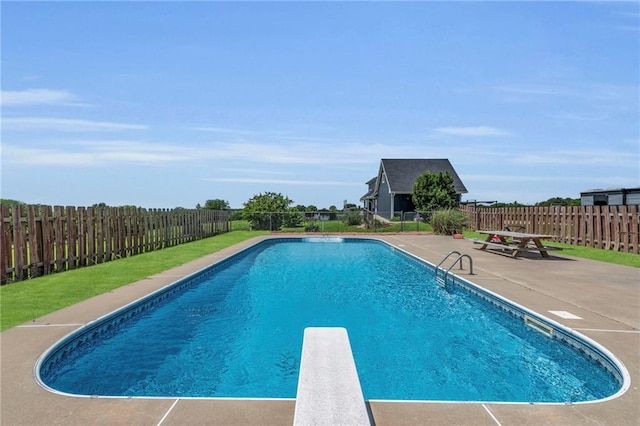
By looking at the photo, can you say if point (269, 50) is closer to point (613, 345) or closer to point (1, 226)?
point (1, 226)

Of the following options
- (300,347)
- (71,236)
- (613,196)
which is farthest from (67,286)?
(613,196)

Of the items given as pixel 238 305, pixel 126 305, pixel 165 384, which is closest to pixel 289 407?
pixel 165 384

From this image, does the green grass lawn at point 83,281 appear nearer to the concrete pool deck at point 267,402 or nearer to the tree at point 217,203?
the concrete pool deck at point 267,402

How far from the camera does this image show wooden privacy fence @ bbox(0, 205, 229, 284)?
8.71 metres

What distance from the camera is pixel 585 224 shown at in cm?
1677

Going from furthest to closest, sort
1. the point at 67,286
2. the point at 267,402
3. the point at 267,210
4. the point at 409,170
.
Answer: the point at 409,170 < the point at 267,210 < the point at 67,286 < the point at 267,402

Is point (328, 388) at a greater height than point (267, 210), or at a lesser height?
lesser

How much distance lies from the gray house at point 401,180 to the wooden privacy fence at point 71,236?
21797 mm

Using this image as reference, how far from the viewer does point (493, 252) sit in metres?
15.0

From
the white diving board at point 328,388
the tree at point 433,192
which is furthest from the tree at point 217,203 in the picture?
the white diving board at point 328,388

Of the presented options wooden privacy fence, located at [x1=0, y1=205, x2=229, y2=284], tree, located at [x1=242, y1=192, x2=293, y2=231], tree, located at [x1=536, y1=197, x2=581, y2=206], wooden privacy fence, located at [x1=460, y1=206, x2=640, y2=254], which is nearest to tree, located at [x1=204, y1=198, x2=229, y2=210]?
tree, located at [x1=242, y1=192, x2=293, y2=231]

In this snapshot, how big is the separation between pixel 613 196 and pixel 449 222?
29.2 ft

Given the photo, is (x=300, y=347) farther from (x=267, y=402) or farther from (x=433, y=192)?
(x=433, y=192)

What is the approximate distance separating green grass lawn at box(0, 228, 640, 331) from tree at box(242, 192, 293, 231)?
11971 mm
